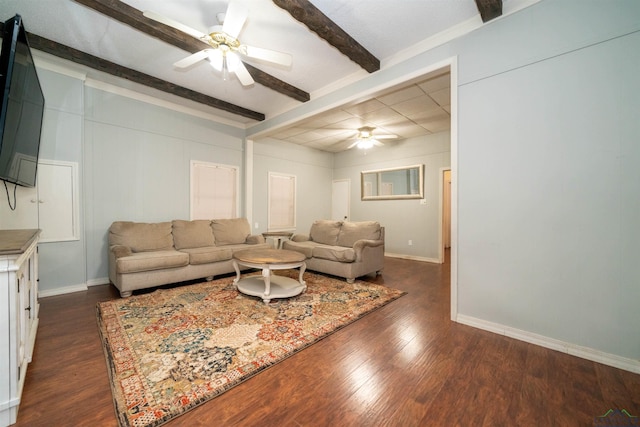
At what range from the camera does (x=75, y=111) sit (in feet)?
10.7

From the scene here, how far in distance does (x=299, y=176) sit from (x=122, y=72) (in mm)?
3862

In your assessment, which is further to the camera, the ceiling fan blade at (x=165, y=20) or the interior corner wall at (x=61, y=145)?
the interior corner wall at (x=61, y=145)

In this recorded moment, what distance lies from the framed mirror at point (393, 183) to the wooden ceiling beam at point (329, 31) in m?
3.13

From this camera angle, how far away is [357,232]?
171 inches

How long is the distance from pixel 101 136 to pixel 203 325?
3227 millimetres

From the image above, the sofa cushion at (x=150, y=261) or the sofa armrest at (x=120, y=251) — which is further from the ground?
the sofa armrest at (x=120, y=251)

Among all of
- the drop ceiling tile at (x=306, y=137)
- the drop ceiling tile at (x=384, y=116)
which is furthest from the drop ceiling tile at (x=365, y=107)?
the drop ceiling tile at (x=306, y=137)

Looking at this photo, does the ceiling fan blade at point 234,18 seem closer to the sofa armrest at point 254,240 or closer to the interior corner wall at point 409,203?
the sofa armrest at point 254,240

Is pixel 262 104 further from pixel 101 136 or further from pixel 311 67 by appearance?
pixel 101 136

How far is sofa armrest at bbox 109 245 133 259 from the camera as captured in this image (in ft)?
10.4

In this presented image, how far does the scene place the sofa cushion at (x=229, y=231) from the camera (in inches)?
175

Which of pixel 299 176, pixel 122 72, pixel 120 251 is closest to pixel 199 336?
pixel 120 251

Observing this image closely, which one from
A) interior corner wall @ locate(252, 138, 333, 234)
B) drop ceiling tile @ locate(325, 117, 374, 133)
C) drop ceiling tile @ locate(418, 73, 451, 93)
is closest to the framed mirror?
interior corner wall @ locate(252, 138, 333, 234)

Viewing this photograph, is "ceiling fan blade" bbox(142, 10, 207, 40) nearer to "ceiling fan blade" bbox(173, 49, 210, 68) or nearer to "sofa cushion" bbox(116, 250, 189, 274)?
"ceiling fan blade" bbox(173, 49, 210, 68)
